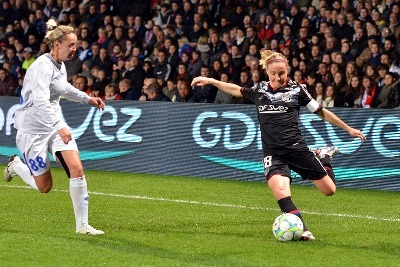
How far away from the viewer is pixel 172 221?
11.3m

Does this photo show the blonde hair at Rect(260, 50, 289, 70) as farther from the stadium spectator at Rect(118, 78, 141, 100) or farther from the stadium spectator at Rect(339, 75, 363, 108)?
the stadium spectator at Rect(118, 78, 141, 100)

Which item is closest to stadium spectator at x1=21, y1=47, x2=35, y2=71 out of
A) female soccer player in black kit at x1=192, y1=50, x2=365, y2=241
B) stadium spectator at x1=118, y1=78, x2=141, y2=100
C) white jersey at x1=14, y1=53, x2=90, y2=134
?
stadium spectator at x1=118, y1=78, x2=141, y2=100

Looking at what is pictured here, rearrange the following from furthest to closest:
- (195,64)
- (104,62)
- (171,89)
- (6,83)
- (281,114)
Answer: (6,83), (104,62), (195,64), (171,89), (281,114)

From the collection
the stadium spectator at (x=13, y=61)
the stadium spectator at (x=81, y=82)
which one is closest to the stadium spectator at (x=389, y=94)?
the stadium spectator at (x=81, y=82)

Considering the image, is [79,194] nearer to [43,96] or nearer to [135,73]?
[43,96]

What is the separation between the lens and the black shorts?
33.0 ft

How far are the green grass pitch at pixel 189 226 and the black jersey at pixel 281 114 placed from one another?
3.32 feet

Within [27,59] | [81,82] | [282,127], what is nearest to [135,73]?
[81,82]

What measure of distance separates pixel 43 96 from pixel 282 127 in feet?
8.23

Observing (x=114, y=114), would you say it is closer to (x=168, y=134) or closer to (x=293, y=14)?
(x=168, y=134)

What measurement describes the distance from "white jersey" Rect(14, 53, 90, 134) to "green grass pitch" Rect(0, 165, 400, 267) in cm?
113

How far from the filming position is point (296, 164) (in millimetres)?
10164

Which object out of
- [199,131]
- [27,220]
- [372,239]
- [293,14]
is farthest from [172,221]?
[293,14]

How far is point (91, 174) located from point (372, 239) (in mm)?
7714
